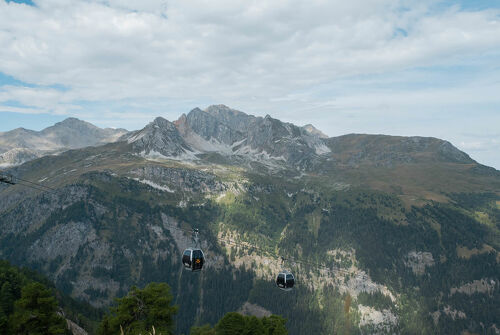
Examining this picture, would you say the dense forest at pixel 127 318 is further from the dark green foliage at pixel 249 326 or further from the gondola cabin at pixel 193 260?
the gondola cabin at pixel 193 260

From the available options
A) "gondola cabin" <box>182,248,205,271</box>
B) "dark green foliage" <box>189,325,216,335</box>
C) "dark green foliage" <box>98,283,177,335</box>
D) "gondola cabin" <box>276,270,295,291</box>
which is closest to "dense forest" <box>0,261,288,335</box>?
"dark green foliage" <box>98,283,177,335</box>

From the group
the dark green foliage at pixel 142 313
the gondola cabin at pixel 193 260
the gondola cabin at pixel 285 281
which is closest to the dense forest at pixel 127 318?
the dark green foliage at pixel 142 313

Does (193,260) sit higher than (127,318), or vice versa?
(193,260)

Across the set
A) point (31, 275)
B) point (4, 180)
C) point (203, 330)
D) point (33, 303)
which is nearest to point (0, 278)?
point (31, 275)

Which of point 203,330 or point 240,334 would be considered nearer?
point 240,334

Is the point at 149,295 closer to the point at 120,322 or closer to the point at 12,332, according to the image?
the point at 120,322

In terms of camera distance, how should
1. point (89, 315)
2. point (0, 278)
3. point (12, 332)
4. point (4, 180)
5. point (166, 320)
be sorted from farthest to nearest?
point (89, 315)
point (0, 278)
point (166, 320)
point (12, 332)
point (4, 180)

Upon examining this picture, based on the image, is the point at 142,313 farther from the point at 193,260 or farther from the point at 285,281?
the point at 285,281

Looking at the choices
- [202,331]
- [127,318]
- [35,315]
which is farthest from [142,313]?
[202,331]
